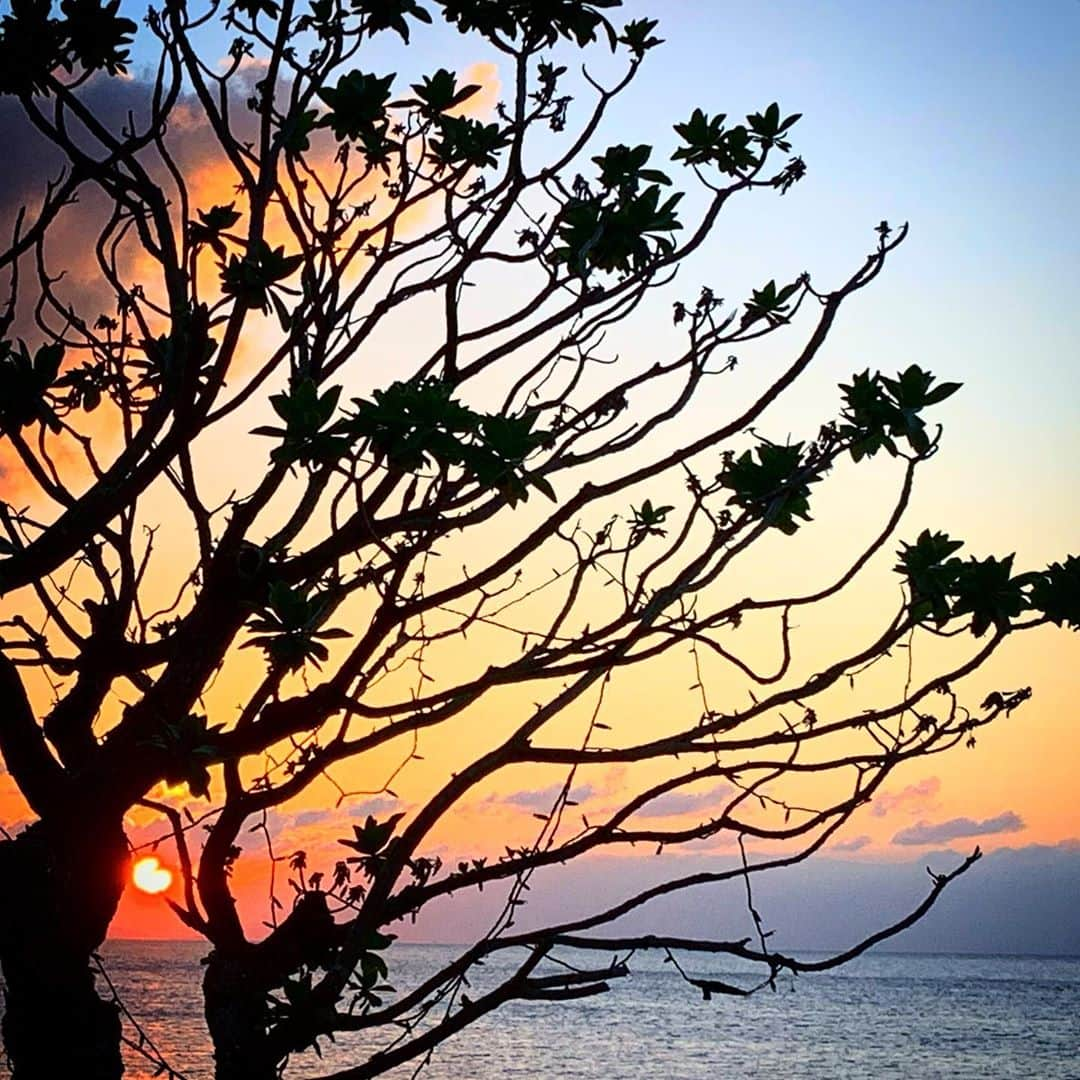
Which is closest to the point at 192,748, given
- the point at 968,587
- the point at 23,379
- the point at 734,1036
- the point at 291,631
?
the point at 291,631

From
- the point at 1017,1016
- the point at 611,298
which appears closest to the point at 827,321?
the point at 611,298

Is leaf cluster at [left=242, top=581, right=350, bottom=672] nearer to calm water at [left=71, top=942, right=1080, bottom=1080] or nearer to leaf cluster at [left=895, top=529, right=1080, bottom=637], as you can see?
leaf cluster at [left=895, top=529, right=1080, bottom=637]

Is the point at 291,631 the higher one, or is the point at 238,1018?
the point at 291,631

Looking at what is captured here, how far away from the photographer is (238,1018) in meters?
3.83

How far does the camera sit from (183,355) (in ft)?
13.3

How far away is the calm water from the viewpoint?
179ft

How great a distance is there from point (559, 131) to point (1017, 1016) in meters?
92.4

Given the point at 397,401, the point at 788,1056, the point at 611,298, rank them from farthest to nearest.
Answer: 1. the point at 788,1056
2. the point at 611,298
3. the point at 397,401

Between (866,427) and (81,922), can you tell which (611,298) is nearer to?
(866,427)

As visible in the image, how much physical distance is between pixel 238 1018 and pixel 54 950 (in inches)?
21.5

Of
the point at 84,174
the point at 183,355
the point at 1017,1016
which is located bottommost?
the point at 1017,1016

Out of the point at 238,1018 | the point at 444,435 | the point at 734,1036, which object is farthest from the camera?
the point at 734,1036

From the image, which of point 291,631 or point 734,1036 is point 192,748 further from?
point 734,1036

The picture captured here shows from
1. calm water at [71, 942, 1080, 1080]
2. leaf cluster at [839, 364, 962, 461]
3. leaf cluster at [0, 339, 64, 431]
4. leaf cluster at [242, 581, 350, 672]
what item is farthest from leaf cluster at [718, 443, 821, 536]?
calm water at [71, 942, 1080, 1080]
